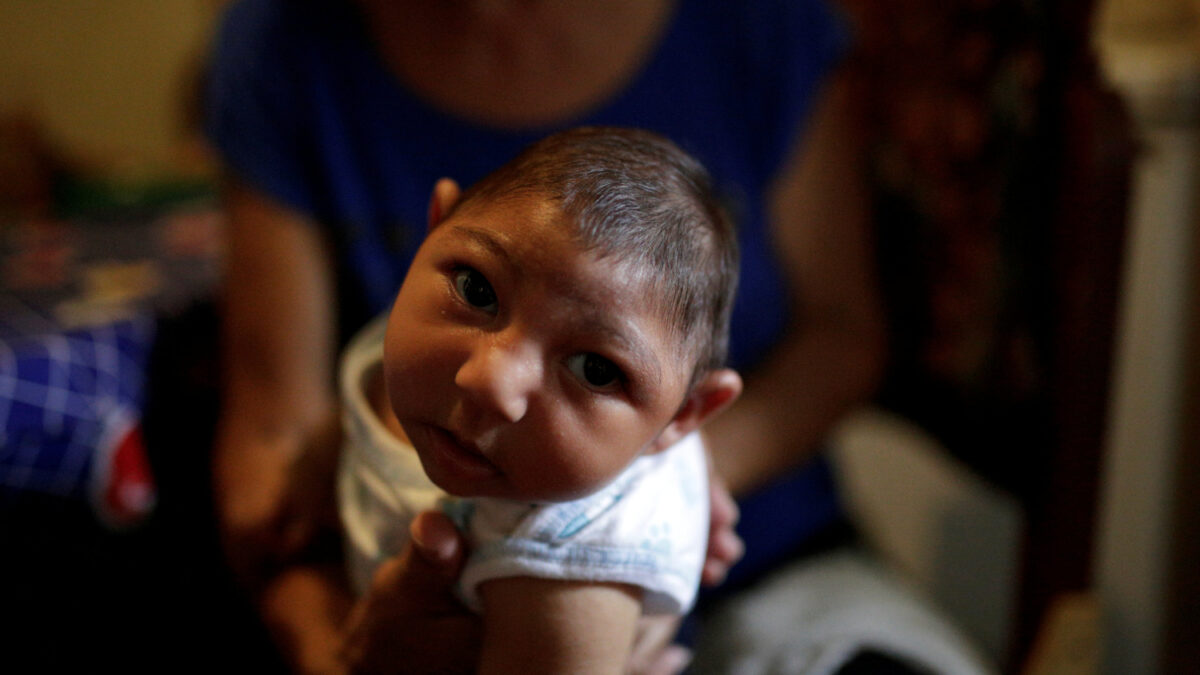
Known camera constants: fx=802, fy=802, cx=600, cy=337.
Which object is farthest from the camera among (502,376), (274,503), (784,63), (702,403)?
(784,63)

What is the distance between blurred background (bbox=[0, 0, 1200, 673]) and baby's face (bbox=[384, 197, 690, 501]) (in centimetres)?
56

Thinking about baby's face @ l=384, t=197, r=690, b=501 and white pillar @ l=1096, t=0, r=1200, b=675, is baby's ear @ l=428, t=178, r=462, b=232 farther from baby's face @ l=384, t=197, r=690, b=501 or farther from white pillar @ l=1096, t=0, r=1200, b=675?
white pillar @ l=1096, t=0, r=1200, b=675

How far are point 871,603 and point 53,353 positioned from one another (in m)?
1.10

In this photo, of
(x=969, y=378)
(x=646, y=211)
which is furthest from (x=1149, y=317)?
(x=646, y=211)

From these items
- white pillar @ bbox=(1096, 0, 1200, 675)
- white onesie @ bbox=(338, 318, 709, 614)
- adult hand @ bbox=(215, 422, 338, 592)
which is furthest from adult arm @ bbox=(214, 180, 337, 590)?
white pillar @ bbox=(1096, 0, 1200, 675)

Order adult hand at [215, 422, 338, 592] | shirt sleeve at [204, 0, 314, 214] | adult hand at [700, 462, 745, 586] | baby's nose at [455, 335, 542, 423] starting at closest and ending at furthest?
baby's nose at [455, 335, 542, 423]
adult hand at [700, 462, 745, 586]
adult hand at [215, 422, 338, 592]
shirt sleeve at [204, 0, 314, 214]

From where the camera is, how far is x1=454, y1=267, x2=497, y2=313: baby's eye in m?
0.39

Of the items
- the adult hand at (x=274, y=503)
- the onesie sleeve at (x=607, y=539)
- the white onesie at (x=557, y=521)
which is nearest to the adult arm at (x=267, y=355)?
the adult hand at (x=274, y=503)

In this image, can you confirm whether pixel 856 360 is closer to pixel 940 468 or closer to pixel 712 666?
pixel 712 666

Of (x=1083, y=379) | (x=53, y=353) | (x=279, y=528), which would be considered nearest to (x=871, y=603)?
(x=1083, y=379)

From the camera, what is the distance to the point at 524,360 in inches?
14.6

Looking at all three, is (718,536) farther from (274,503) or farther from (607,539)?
(274,503)

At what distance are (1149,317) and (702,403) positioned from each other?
722 millimetres

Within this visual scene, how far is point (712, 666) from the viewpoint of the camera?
848 millimetres
